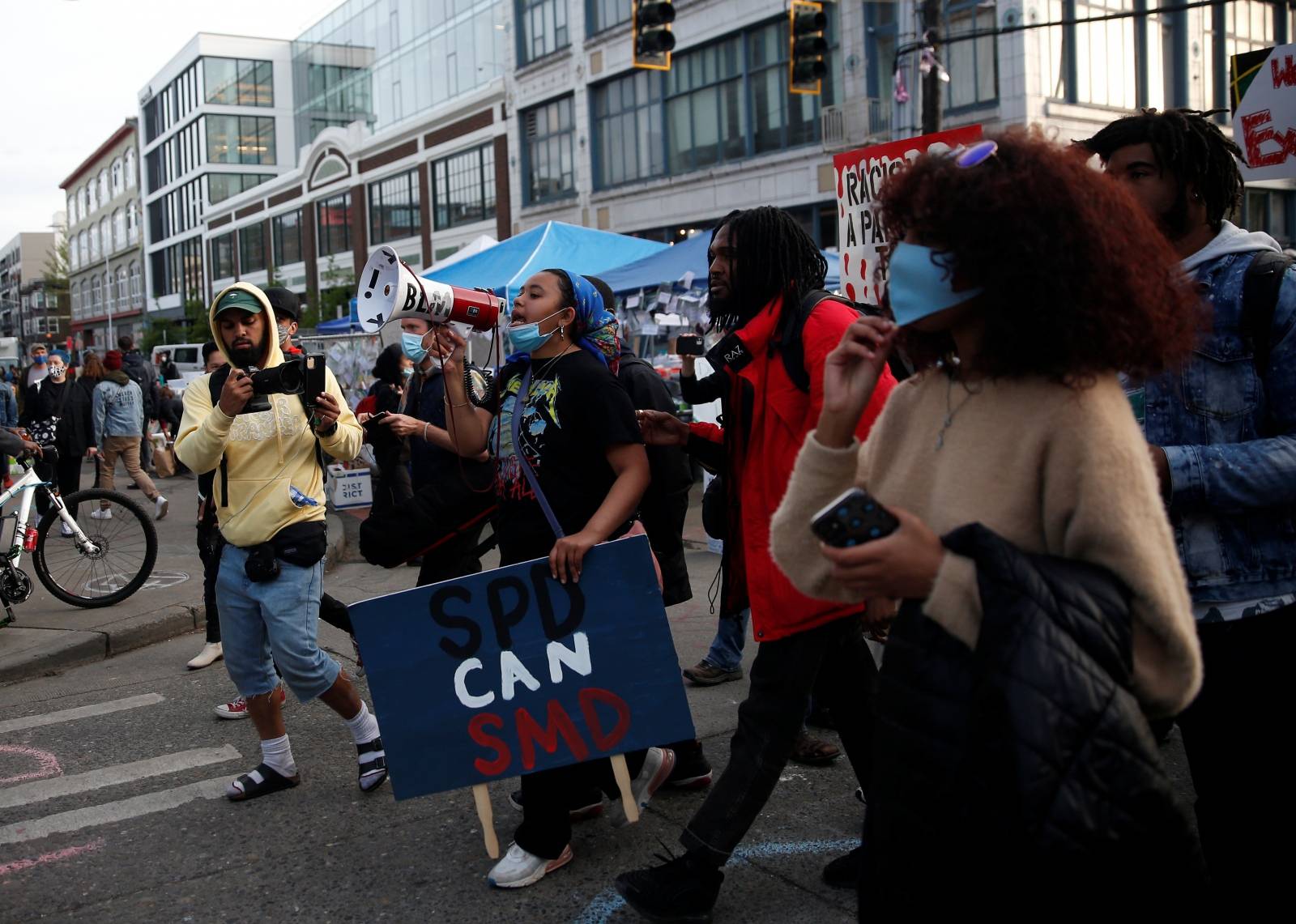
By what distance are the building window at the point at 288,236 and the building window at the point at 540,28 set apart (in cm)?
2051

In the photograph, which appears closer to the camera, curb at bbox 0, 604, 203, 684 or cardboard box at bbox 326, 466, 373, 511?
curb at bbox 0, 604, 203, 684

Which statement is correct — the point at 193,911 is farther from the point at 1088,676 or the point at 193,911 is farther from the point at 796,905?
the point at 1088,676

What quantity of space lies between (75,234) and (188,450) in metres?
105

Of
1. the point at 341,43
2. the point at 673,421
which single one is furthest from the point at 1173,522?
the point at 341,43

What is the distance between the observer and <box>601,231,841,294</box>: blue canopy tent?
1267 centimetres

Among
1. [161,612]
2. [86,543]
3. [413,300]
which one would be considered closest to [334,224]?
[86,543]

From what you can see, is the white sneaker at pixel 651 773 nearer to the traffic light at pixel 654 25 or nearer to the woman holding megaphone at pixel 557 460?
the woman holding megaphone at pixel 557 460

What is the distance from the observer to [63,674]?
21.0 feet

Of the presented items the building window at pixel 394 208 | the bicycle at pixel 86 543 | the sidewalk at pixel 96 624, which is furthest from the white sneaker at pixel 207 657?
the building window at pixel 394 208

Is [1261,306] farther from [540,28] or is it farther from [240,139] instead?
[240,139]

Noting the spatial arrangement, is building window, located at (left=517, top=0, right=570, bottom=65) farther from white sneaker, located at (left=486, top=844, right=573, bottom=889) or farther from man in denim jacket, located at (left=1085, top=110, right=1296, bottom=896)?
man in denim jacket, located at (left=1085, top=110, right=1296, bottom=896)

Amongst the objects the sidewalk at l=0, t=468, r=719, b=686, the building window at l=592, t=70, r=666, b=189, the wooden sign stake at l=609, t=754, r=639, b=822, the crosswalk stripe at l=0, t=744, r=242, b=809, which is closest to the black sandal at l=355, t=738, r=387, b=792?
the crosswalk stripe at l=0, t=744, r=242, b=809

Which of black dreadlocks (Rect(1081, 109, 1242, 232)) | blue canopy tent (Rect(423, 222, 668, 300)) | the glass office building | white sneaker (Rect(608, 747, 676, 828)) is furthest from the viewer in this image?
the glass office building

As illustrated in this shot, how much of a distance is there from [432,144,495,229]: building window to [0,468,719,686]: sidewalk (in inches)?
1003
